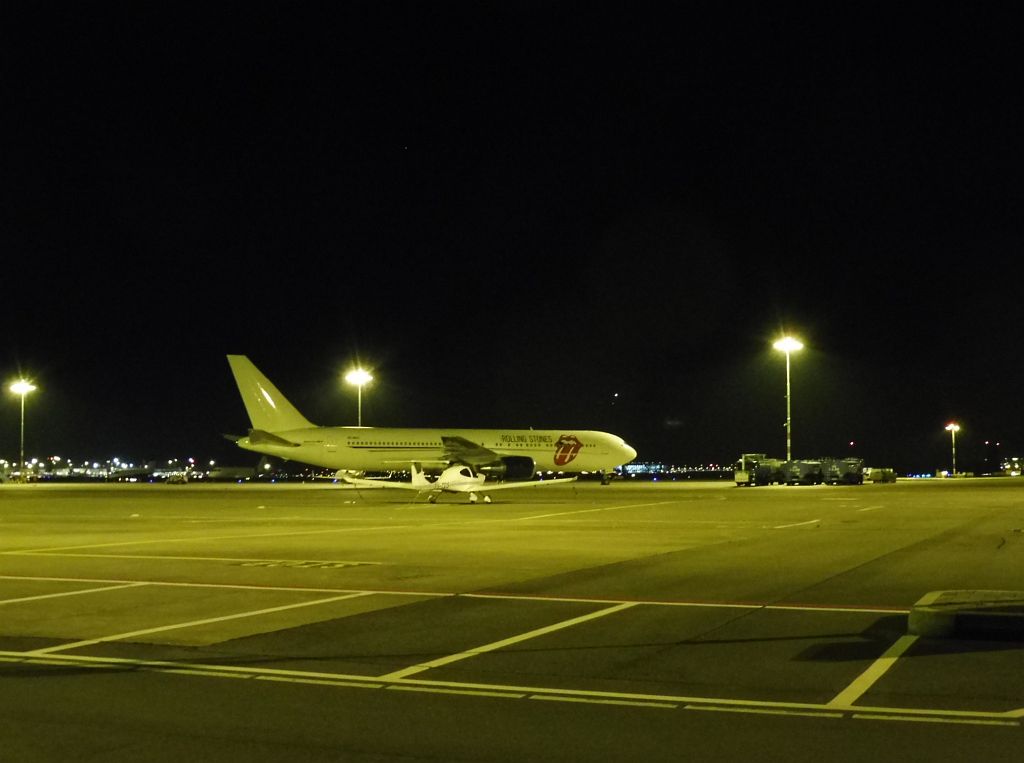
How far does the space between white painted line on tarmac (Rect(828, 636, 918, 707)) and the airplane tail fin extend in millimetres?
69262

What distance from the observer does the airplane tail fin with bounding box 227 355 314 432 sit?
79.1 m

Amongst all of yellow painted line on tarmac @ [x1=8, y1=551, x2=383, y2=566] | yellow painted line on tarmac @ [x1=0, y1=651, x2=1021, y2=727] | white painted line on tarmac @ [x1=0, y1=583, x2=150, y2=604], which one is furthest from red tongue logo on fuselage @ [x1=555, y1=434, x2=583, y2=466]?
yellow painted line on tarmac @ [x1=0, y1=651, x2=1021, y2=727]

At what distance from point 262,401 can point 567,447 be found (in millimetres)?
22747

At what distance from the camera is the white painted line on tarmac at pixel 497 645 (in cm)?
1170

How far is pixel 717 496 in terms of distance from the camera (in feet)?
192

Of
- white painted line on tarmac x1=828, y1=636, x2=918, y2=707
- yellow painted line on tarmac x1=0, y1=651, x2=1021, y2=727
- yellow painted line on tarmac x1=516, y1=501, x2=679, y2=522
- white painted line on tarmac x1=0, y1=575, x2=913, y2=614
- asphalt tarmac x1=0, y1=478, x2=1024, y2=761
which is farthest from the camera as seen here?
yellow painted line on tarmac x1=516, y1=501, x2=679, y2=522

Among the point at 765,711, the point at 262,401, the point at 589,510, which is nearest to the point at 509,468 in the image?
the point at 262,401

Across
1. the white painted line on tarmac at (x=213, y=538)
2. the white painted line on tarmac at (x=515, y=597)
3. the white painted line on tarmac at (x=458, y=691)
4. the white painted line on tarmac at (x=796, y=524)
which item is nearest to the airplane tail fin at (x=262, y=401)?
the white painted line on tarmac at (x=213, y=538)

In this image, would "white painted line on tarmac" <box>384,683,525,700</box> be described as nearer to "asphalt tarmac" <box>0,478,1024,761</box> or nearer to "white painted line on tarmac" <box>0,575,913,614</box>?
"asphalt tarmac" <box>0,478,1024,761</box>

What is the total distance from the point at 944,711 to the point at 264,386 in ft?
239

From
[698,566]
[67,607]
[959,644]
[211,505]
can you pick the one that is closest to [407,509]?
[211,505]

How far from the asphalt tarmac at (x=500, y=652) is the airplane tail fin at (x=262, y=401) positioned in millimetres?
A: 50316

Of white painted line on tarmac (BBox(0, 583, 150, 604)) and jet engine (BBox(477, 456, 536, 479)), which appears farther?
jet engine (BBox(477, 456, 536, 479))

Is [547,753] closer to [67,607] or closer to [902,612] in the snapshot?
[902,612]
